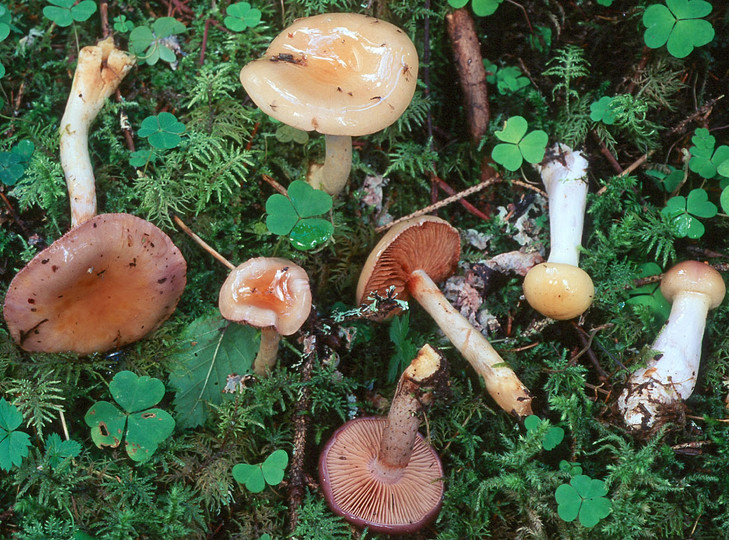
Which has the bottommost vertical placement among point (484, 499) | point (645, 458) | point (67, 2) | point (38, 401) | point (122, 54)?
point (484, 499)

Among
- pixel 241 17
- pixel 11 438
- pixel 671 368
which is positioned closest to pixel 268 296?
pixel 11 438

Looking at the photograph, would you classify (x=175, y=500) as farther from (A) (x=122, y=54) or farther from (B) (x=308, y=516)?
(A) (x=122, y=54)

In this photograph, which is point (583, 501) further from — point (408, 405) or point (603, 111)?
point (603, 111)

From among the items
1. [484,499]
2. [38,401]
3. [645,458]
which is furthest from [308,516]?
[645,458]

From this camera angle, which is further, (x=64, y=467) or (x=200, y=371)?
(x=200, y=371)

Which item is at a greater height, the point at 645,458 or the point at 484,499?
the point at 645,458

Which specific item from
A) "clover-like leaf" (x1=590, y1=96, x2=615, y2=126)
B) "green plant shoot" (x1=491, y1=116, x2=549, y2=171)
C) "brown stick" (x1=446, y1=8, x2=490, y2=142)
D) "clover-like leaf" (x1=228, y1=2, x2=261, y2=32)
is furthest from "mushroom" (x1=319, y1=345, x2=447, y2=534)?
"clover-like leaf" (x1=228, y1=2, x2=261, y2=32)
